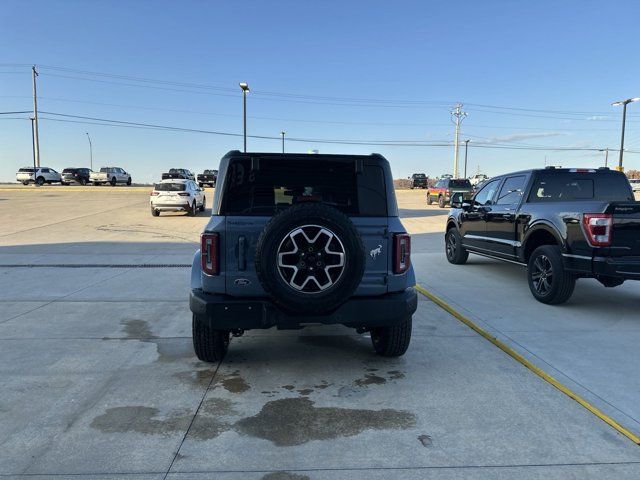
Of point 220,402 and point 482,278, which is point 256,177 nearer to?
point 220,402

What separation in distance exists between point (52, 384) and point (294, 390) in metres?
2.01

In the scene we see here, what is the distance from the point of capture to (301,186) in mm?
4570

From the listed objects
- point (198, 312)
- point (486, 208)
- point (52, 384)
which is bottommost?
point (52, 384)

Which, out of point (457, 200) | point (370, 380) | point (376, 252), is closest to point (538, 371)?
point (370, 380)

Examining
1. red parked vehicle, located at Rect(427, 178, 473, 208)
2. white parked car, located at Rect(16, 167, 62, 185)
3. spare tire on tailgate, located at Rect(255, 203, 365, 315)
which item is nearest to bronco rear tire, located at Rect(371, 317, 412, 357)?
spare tire on tailgate, located at Rect(255, 203, 365, 315)

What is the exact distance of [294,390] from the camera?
13.2ft

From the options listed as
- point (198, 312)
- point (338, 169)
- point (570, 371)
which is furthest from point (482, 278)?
point (198, 312)

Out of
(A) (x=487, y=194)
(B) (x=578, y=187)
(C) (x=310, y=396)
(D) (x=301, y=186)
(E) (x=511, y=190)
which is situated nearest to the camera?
(C) (x=310, y=396)

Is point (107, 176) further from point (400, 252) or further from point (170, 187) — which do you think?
point (400, 252)

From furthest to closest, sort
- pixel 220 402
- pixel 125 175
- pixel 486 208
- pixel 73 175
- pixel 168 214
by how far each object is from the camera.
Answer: pixel 125 175, pixel 73 175, pixel 168 214, pixel 486 208, pixel 220 402

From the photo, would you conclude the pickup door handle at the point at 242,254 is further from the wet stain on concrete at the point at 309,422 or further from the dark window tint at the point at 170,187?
the dark window tint at the point at 170,187

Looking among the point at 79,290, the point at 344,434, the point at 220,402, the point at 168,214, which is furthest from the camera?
the point at 168,214

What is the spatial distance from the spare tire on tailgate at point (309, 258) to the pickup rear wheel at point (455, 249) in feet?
22.7

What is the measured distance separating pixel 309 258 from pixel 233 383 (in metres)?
1.31
